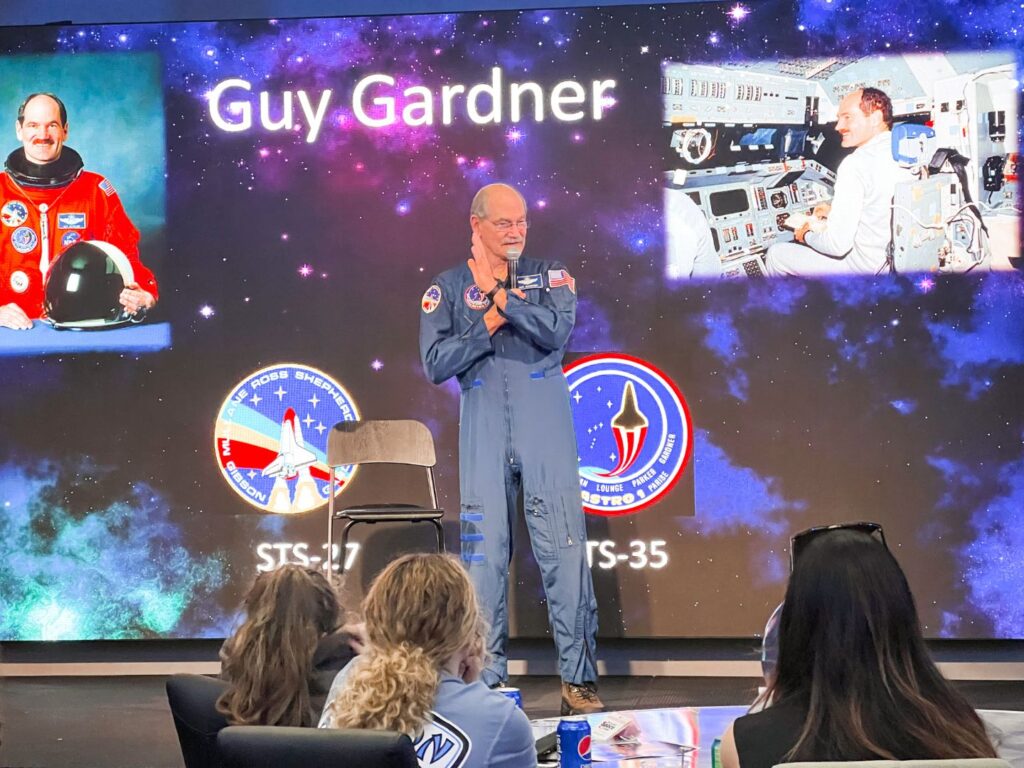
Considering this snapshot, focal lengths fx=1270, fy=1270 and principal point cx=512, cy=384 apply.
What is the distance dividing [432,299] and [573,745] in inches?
113

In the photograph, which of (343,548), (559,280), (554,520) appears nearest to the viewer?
(554,520)

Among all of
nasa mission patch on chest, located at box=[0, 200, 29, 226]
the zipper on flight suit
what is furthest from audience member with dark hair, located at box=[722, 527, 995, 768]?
nasa mission patch on chest, located at box=[0, 200, 29, 226]

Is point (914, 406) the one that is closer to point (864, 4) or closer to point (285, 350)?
point (864, 4)

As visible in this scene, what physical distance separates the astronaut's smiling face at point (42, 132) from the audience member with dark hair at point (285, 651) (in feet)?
13.2

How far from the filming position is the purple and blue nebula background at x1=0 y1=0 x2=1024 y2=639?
537 cm

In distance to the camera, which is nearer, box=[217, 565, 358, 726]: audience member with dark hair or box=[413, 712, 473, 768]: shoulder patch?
box=[413, 712, 473, 768]: shoulder patch

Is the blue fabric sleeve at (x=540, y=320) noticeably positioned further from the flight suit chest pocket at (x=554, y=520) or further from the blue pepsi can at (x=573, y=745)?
the blue pepsi can at (x=573, y=745)

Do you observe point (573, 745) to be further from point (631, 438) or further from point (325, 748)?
point (631, 438)

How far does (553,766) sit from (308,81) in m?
4.07

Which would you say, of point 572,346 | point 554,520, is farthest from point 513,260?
point 554,520

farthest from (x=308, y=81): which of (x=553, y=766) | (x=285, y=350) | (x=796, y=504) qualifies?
(x=553, y=766)

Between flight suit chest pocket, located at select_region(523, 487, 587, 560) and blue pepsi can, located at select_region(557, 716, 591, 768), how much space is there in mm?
2405

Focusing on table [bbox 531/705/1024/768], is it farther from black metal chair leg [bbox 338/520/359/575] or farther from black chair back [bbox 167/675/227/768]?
black metal chair leg [bbox 338/520/359/575]

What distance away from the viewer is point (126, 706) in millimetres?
5105
